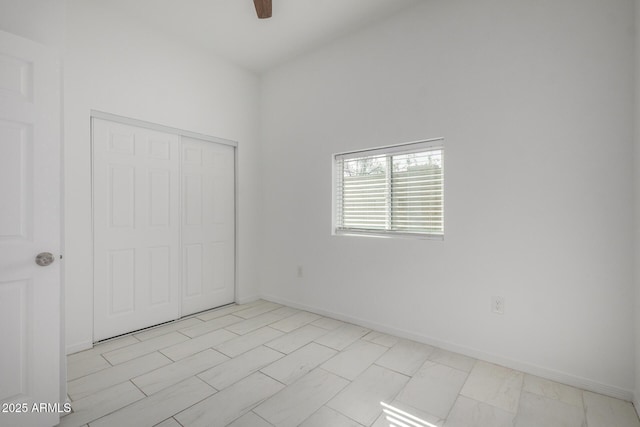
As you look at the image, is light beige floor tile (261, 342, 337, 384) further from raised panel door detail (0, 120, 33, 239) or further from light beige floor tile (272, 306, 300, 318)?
raised panel door detail (0, 120, 33, 239)

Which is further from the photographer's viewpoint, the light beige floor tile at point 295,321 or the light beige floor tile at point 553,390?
the light beige floor tile at point 295,321

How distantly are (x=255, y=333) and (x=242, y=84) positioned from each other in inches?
116

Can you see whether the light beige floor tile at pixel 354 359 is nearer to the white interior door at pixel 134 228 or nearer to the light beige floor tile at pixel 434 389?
the light beige floor tile at pixel 434 389

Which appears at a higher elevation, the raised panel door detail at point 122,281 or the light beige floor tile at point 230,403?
the raised panel door detail at point 122,281

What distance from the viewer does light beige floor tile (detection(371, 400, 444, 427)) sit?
1739 mm

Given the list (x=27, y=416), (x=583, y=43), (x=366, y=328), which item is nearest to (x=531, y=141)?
(x=583, y=43)

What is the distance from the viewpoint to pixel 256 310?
12.1 feet

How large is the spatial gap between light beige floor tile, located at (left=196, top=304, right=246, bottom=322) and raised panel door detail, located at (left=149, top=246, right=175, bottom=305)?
43cm

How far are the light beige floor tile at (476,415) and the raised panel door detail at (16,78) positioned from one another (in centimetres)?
285

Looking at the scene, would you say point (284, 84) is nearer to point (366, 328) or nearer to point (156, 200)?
point (156, 200)

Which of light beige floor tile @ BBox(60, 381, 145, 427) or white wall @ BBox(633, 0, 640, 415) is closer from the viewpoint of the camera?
light beige floor tile @ BBox(60, 381, 145, 427)

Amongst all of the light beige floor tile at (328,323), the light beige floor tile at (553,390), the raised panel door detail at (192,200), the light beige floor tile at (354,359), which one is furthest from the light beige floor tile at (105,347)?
the light beige floor tile at (553,390)

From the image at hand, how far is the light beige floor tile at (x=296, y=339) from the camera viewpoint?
8.86ft

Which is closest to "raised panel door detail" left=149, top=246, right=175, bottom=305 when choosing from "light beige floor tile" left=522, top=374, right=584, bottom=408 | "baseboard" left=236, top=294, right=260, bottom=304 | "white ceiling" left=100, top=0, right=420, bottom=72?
"baseboard" left=236, top=294, right=260, bottom=304
